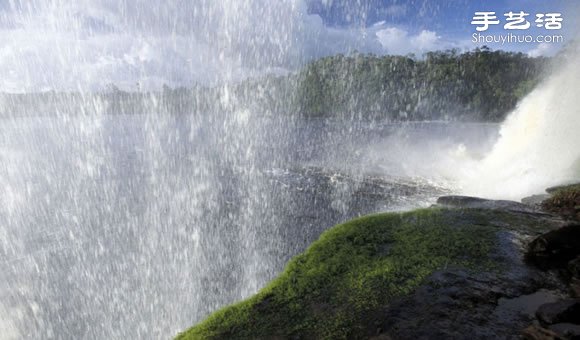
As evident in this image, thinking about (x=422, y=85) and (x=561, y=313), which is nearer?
(x=561, y=313)

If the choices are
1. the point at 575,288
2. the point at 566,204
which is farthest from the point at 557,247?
the point at 566,204

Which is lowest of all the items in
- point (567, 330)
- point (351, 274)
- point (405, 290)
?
point (351, 274)

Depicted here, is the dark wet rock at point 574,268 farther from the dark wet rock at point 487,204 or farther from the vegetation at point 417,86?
the vegetation at point 417,86

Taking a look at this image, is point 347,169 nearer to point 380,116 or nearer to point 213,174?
point 213,174

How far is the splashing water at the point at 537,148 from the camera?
25.9 m

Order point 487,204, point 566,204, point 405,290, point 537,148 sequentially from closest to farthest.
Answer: point 405,290
point 487,204
point 566,204
point 537,148

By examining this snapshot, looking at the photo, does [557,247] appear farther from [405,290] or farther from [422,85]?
[422,85]

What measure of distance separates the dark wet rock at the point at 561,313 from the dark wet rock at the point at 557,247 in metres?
2.55

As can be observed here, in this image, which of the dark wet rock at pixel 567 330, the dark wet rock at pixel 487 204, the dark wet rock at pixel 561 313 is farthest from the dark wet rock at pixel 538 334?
the dark wet rock at pixel 487 204

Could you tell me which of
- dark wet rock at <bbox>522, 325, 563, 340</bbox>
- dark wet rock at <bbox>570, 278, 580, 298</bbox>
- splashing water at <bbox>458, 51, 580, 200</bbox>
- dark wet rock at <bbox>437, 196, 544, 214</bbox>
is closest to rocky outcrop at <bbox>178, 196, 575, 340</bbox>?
dark wet rock at <bbox>522, 325, 563, 340</bbox>

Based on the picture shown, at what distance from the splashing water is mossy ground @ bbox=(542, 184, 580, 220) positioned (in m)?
6.44

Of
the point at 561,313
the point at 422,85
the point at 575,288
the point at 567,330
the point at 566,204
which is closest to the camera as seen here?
the point at 567,330

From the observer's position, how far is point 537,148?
114 ft

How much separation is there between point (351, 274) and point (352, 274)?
0.9 inches
